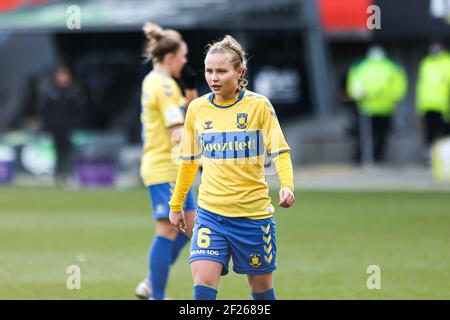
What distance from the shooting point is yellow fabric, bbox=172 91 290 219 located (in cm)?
768

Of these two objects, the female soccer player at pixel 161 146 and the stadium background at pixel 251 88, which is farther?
the stadium background at pixel 251 88

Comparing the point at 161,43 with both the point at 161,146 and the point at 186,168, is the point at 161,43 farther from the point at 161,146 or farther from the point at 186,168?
the point at 186,168

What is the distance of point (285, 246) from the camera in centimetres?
1349

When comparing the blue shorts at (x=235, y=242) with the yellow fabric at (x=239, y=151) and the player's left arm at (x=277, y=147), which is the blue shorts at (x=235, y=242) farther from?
the player's left arm at (x=277, y=147)

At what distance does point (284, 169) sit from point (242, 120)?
42 cm

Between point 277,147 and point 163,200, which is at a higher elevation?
point 163,200

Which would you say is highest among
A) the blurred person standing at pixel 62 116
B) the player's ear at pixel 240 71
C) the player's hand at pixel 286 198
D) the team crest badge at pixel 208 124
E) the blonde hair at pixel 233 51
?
the blurred person standing at pixel 62 116

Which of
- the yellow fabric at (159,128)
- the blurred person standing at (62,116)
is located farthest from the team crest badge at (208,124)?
the blurred person standing at (62,116)

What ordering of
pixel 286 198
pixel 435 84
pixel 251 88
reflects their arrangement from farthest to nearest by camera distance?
1. pixel 251 88
2. pixel 435 84
3. pixel 286 198

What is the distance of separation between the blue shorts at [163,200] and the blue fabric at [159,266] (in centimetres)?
23

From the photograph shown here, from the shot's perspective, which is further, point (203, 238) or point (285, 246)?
point (285, 246)

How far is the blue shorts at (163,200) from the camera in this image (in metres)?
9.73

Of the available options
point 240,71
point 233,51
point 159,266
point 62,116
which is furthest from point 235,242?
point 62,116
